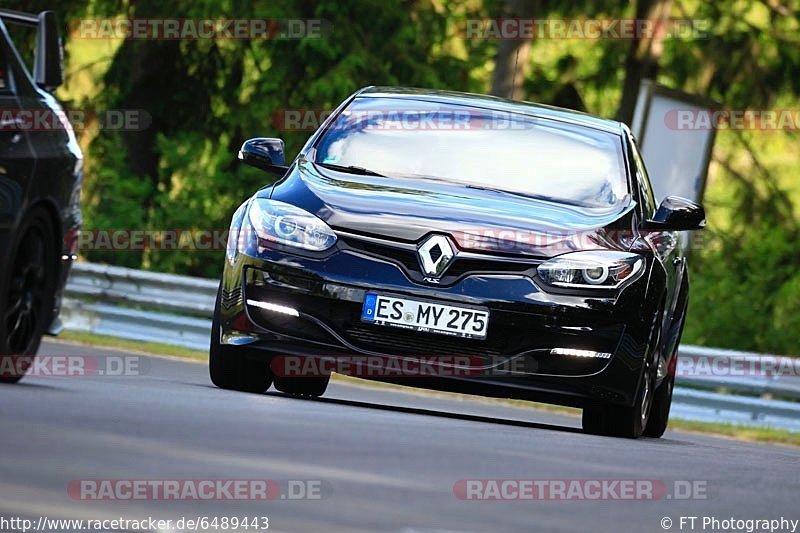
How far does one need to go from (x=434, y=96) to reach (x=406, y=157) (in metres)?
0.76

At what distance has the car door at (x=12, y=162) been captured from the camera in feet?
28.3

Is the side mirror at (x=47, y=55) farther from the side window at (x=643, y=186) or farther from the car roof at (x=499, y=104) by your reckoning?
the side window at (x=643, y=186)

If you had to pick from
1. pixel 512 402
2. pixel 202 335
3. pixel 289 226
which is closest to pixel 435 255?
pixel 289 226

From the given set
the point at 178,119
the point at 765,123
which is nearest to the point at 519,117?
the point at 178,119

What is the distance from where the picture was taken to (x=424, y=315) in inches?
351

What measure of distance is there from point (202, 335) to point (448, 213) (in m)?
8.30

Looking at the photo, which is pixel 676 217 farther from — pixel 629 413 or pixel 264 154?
pixel 264 154

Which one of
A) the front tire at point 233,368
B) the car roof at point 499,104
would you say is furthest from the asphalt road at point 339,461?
the car roof at point 499,104

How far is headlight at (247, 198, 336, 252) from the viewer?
9031 mm

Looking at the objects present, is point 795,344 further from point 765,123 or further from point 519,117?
point 519,117

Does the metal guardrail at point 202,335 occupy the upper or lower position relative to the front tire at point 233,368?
lower

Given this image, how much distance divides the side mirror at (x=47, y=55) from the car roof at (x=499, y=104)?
5.70ft

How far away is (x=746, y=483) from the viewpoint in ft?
26.1

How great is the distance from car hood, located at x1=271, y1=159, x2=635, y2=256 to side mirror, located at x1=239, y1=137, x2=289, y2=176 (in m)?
0.33
